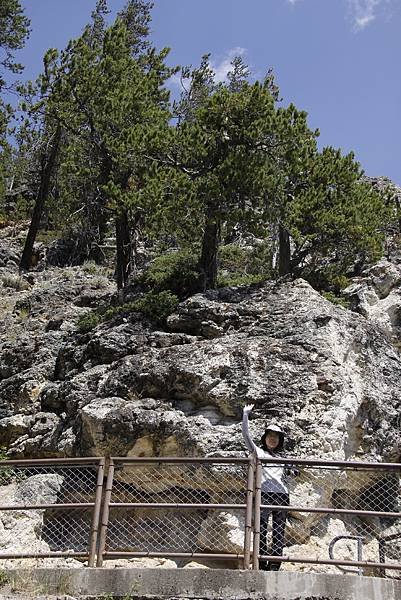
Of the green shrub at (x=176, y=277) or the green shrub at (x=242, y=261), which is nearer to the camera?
the green shrub at (x=176, y=277)

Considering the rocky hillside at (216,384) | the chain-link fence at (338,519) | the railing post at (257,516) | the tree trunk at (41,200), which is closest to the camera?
the railing post at (257,516)

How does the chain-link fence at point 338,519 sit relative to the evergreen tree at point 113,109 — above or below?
below

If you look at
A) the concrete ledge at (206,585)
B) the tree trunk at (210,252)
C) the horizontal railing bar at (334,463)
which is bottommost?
the concrete ledge at (206,585)

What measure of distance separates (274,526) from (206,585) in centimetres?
121

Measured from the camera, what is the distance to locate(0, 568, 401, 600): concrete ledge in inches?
303

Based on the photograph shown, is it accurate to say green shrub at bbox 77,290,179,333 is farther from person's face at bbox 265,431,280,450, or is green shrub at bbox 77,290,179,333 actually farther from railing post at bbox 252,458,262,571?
railing post at bbox 252,458,262,571

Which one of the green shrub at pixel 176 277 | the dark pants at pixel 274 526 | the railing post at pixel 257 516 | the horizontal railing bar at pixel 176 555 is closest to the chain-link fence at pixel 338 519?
the dark pants at pixel 274 526

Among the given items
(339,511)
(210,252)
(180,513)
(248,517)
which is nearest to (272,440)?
(248,517)

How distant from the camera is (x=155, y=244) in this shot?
22891 mm

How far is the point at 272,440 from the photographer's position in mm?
9477

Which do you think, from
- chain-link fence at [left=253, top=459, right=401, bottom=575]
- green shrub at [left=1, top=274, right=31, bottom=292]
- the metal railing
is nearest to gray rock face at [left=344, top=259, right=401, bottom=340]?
chain-link fence at [left=253, top=459, right=401, bottom=575]

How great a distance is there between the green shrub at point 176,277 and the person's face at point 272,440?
7.86 m

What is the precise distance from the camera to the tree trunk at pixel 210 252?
1730 cm

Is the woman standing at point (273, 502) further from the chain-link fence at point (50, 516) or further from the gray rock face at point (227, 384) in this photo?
the gray rock face at point (227, 384)
